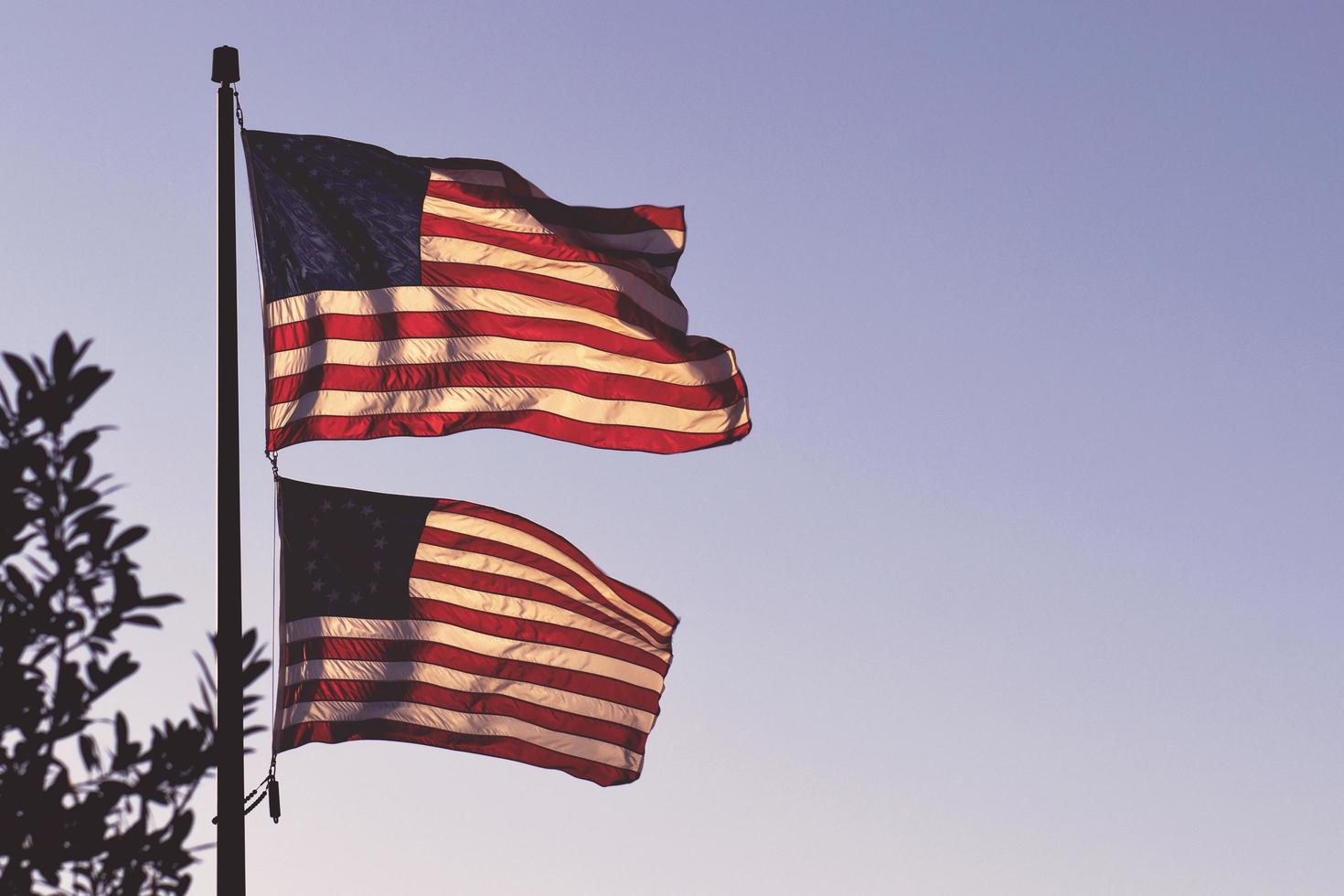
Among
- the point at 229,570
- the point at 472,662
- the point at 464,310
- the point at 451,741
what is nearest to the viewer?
the point at 229,570

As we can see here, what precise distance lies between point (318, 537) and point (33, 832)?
7511 mm

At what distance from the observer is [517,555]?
50.7ft

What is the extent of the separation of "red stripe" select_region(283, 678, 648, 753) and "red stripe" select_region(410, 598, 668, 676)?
51cm

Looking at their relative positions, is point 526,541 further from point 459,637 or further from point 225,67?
point 225,67

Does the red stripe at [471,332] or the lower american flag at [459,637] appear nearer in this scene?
the red stripe at [471,332]

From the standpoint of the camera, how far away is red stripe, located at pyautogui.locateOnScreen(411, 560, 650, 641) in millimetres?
15203

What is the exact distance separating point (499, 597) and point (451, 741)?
1.18 meters

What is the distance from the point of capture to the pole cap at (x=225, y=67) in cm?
1308

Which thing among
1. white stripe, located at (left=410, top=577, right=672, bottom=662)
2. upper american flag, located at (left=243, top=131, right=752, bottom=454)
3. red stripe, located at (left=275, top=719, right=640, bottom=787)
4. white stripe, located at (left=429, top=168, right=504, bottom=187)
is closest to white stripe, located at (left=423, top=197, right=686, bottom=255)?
upper american flag, located at (left=243, top=131, right=752, bottom=454)

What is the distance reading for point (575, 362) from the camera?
50.3ft

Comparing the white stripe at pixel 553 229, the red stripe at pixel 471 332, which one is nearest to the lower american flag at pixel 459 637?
the red stripe at pixel 471 332

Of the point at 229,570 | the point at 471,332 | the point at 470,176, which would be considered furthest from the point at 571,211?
the point at 229,570

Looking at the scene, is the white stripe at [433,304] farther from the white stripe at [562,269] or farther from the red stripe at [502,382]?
the red stripe at [502,382]

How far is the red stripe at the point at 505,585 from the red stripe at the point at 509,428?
46.7 inches
